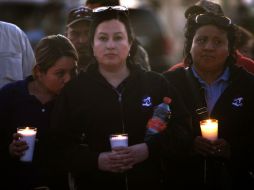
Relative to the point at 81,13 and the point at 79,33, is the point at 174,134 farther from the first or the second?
the point at 81,13

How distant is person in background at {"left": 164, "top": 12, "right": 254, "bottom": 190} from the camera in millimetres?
5875

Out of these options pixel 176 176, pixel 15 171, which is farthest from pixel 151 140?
pixel 15 171

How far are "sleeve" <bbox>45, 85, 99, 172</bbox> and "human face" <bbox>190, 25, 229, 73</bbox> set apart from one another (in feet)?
3.72

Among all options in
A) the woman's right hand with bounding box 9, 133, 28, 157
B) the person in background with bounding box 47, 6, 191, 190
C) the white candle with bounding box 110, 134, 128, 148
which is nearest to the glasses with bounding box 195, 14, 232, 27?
the person in background with bounding box 47, 6, 191, 190

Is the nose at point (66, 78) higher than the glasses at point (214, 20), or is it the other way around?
the glasses at point (214, 20)

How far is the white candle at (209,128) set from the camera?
5.58 meters

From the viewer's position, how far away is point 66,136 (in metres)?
5.48

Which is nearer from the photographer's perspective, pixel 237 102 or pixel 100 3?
pixel 237 102

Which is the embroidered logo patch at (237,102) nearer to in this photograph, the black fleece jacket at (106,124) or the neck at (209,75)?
the neck at (209,75)

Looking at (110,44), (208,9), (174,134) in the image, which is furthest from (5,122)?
(208,9)

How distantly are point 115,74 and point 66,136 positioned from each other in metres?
0.56

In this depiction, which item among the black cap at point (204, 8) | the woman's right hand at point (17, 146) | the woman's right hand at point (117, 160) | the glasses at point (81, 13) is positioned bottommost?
the woman's right hand at point (117, 160)

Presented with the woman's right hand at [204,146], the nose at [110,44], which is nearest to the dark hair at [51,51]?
the nose at [110,44]

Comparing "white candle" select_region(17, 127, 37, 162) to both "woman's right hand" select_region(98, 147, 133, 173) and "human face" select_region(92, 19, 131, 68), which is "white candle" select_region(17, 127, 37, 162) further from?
"human face" select_region(92, 19, 131, 68)
